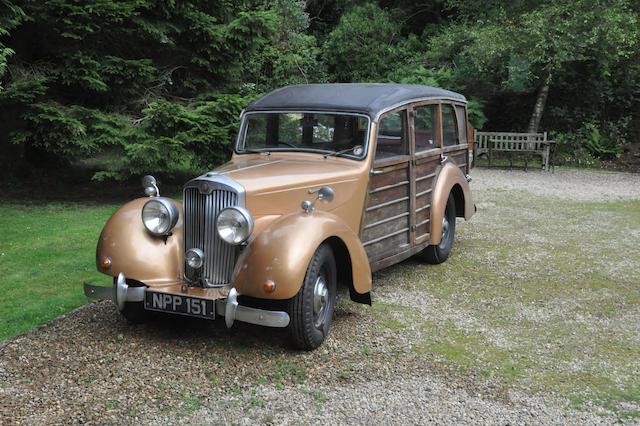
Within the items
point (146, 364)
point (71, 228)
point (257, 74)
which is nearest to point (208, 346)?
point (146, 364)

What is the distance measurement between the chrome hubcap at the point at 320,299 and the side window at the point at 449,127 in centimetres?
292

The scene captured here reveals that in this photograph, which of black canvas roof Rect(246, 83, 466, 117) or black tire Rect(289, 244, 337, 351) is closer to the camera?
black tire Rect(289, 244, 337, 351)

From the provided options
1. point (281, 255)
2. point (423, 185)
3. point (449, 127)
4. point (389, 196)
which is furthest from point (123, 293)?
point (449, 127)

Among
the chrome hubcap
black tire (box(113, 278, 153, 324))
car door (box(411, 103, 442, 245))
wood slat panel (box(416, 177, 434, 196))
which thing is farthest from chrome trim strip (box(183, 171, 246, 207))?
wood slat panel (box(416, 177, 434, 196))

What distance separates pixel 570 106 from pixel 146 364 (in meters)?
15.5

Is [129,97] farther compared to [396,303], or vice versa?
[129,97]

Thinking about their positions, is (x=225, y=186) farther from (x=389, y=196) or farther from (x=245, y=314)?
(x=389, y=196)

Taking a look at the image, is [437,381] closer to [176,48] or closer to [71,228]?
[71,228]

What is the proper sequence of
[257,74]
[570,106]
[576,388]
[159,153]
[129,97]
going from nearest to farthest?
[576,388] → [159,153] → [129,97] → [257,74] → [570,106]

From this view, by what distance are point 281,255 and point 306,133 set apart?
1.82m

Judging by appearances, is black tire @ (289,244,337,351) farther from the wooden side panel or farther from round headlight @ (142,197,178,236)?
round headlight @ (142,197,178,236)

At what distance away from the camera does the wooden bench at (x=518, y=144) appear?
15.0 m

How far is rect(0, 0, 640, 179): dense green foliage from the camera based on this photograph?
926 centimetres

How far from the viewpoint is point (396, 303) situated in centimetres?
574
